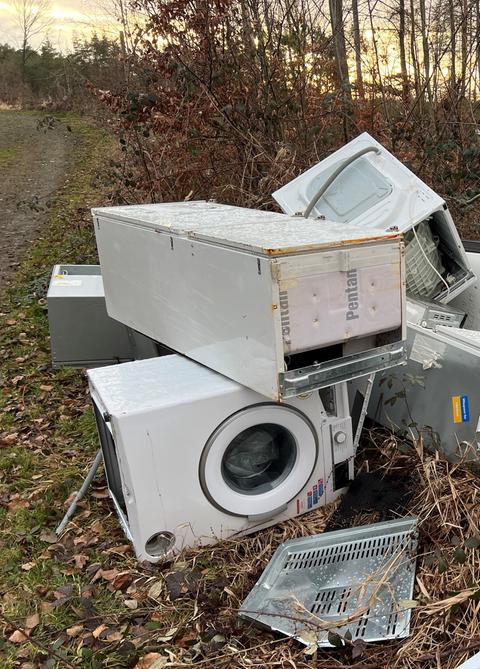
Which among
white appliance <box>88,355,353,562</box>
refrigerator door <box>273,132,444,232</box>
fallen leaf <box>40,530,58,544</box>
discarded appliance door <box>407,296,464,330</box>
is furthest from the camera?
refrigerator door <box>273,132,444,232</box>

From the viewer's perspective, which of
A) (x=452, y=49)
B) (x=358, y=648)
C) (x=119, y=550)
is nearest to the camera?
(x=358, y=648)

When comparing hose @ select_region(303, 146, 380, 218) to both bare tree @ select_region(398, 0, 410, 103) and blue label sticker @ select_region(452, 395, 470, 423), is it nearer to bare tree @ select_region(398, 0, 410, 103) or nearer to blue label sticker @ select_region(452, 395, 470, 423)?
blue label sticker @ select_region(452, 395, 470, 423)

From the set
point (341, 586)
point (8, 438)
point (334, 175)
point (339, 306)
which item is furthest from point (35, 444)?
point (334, 175)

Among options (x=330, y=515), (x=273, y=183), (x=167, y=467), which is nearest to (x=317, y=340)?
(x=167, y=467)

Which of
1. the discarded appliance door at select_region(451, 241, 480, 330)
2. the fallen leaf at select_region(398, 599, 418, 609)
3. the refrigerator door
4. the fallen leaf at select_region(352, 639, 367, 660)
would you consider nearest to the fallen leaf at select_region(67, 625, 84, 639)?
the fallen leaf at select_region(352, 639, 367, 660)

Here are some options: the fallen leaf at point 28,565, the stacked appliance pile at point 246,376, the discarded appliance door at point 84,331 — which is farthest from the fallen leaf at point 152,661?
the discarded appliance door at point 84,331

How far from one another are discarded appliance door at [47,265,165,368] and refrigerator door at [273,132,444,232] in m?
1.50

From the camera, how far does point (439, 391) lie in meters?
2.81

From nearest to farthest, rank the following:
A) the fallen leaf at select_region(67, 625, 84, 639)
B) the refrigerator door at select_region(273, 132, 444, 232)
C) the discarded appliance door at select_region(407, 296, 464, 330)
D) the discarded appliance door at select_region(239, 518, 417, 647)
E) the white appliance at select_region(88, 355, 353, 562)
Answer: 1. the discarded appliance door at select_region(239, 518, 417, 647)
2. the fallen leaf at select_region(67, 625, 84, 639)
3. the white appliance at select_region(88, 355, 353, 562)
4. the discarded appliance door at select_region(407, 296, 464, 330)
5. the refrigerator door at select_region(273, 132, 444, 232)

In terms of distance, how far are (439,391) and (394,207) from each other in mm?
1210

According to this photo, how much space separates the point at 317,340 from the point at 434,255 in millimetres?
1620

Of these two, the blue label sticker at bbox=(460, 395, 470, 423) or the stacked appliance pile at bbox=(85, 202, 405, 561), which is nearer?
the stacked appliance pile at bbox=(85, 202, 405, 561)

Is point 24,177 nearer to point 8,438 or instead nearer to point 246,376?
point 8,438

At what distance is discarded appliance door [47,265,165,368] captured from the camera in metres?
4.18
